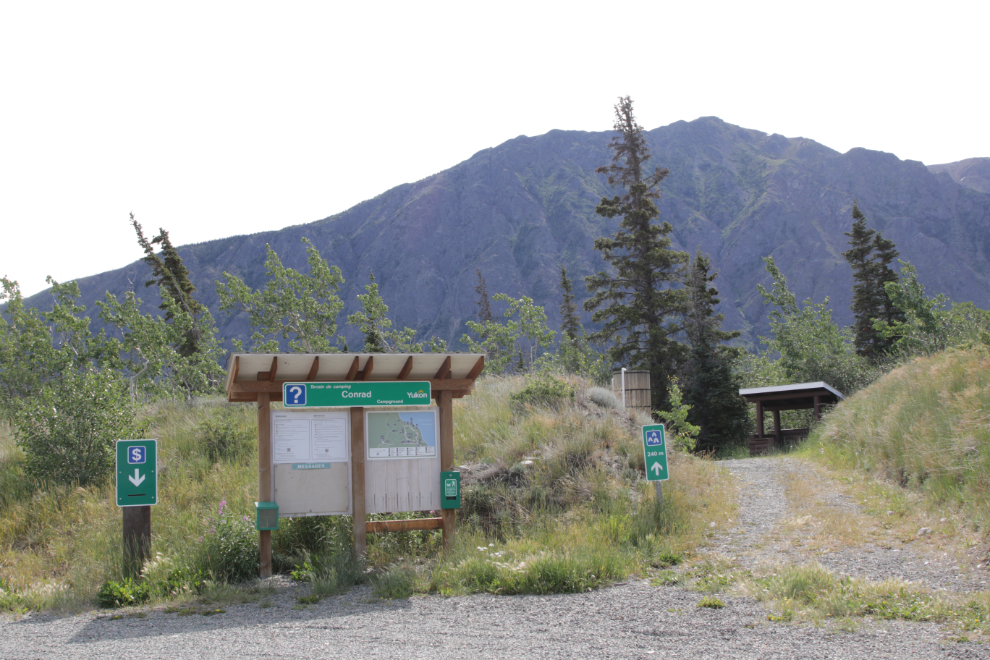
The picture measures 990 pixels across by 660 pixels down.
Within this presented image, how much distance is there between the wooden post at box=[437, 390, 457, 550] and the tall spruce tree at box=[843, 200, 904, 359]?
36879 mm

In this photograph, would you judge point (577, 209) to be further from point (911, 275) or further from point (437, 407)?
point (437, 407)

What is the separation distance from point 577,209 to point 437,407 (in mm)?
185921

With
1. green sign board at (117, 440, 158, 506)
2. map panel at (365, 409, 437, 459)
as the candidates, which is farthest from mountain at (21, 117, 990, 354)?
green sign board at (117, 440, 158, 506)

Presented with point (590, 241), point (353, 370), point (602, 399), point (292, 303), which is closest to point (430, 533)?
point (353, 370)

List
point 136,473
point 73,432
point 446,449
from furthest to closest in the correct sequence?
point 73,432 < point 446,449 < point 136,473

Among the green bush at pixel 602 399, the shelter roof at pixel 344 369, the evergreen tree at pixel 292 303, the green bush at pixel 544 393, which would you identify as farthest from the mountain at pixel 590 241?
the shelter roof at pixel 344 369

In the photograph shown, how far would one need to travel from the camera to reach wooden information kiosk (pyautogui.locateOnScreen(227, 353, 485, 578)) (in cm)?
775

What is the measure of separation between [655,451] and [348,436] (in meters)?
3.84

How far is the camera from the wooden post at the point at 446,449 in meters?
8.16

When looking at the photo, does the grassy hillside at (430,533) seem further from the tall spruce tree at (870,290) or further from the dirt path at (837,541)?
the tall spruce tree at (870,290)

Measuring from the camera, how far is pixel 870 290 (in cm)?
4041

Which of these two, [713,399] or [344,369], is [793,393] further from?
[344,369]

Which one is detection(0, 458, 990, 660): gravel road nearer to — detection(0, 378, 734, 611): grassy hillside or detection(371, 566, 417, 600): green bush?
detection(371, 566, 417, 600): green bush

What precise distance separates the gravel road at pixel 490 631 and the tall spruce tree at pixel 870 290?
36982mm
